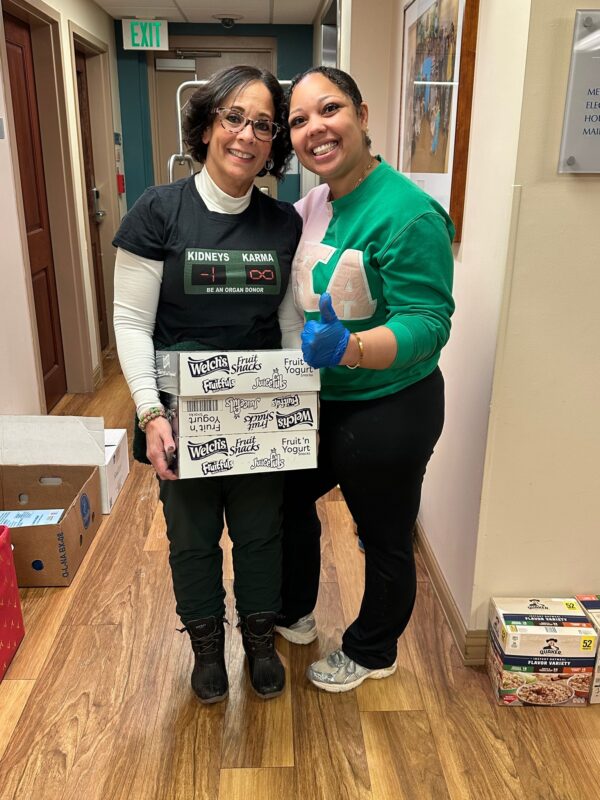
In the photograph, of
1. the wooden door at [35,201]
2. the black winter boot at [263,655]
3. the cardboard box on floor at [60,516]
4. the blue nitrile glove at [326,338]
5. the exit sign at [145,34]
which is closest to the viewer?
the blue nitrile glove at [326,338]

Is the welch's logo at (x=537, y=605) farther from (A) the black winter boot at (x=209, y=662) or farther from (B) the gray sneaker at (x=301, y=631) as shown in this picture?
(A) the black winter boot at (x=209, y=662)

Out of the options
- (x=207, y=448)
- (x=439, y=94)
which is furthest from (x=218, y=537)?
(x=439, y=94)

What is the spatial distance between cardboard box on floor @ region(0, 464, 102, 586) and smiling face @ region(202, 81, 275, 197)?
1.22m

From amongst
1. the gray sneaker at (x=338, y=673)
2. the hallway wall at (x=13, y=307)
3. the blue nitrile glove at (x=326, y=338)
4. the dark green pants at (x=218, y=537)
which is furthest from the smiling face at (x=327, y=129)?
the hallway wall at (x=13, y=307)

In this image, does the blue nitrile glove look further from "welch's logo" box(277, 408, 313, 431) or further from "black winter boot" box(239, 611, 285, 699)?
"black winter boot" box(239, 611, 285, 699)

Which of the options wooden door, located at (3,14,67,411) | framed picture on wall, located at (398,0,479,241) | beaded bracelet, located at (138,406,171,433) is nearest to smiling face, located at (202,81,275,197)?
beaded bracelet, located at (138,406,171,433)

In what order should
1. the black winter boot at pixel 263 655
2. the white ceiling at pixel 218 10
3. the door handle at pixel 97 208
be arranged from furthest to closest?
the door handle at pixel 97 208 < the white ceiling at pixel 218 10 < the black winter boot at pixel 263 655

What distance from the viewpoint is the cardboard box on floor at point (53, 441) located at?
7.80 feet

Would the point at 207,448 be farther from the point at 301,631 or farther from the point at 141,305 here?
the point at 301,631

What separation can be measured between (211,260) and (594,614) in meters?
1.26

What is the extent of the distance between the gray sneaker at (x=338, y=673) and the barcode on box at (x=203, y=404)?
78cm

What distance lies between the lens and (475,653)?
180cm

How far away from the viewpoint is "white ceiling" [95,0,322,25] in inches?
169

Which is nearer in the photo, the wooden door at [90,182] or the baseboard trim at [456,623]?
the baseboard trim at [456,623]
